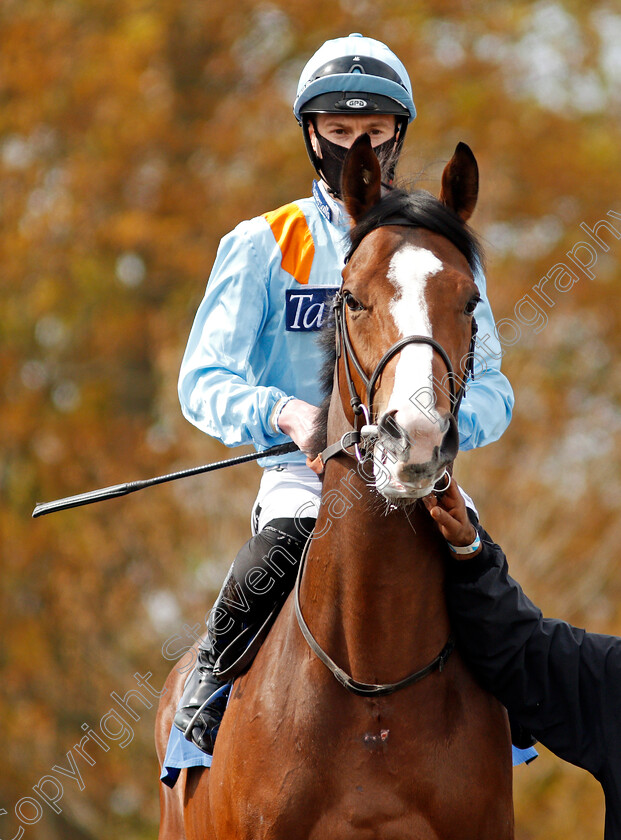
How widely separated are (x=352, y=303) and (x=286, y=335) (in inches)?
38.8

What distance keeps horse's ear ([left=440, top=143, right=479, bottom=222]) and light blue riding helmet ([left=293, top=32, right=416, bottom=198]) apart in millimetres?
723

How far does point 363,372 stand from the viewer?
333 centimetres

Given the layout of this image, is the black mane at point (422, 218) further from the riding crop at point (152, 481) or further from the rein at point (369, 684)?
the rein at point (369, 684)

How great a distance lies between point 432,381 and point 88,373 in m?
14.7

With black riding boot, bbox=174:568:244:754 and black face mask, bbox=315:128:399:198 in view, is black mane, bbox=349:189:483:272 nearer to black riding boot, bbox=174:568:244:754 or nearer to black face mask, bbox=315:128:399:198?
black face mask, bbox=315:128:399:198

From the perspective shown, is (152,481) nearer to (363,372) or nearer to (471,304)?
(363,372)

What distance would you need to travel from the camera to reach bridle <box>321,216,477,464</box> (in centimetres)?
313

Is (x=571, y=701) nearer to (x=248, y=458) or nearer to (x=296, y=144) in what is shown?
(x=248, y=458)

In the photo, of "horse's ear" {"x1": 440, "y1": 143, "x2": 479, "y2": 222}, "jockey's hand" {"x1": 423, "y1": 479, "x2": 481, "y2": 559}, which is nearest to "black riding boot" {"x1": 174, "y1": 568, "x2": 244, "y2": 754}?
"jockey's hand" {"x1": 423, "y1": 479, "x2": 481, "y2": 559}

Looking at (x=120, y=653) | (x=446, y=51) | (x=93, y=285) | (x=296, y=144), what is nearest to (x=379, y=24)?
(x=446, y=51)

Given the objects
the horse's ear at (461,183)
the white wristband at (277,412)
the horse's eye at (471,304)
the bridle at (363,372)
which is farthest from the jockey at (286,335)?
the horse's eye at (471,304)

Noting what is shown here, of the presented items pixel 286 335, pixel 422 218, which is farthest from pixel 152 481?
pixel 422 218

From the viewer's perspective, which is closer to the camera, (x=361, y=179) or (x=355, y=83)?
(x=361, y=179)

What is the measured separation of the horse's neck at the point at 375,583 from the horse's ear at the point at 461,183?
0.89 meters
